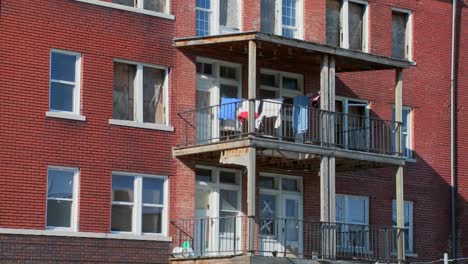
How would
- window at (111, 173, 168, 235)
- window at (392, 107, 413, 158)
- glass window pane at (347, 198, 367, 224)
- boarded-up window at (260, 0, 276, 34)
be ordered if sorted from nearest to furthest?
window at (111, 173, 168, 235) < boarded-up window at (260, 0, 276, 34) < glass window pane at (347, 198, 367, 224) < window at (392, 107, 413, 158)

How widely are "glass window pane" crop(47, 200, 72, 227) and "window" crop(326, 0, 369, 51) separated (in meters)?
10.00

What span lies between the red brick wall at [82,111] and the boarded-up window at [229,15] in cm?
199

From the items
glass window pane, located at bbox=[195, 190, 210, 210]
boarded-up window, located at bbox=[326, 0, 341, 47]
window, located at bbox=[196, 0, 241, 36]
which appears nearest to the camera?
glass window pane, located at bbox=[195, 190, 210, 210]

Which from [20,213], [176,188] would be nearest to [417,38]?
[176,188]

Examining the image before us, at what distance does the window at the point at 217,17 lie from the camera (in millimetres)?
31516

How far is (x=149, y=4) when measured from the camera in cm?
3056

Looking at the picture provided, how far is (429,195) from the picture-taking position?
35.8 metres

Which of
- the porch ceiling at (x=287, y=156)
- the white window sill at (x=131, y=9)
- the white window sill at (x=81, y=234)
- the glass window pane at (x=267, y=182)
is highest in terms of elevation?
the white window sill at (x=131, y=9)

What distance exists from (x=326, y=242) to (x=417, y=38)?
8900mm

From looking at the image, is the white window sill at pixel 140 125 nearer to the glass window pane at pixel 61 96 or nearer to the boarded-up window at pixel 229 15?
the glass window pane at pixel 61 96

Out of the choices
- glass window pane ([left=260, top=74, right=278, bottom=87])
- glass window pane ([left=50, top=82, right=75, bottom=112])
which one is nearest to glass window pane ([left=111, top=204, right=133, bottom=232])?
glass window pane ([left=50, top=82, right=75, bottom=112])

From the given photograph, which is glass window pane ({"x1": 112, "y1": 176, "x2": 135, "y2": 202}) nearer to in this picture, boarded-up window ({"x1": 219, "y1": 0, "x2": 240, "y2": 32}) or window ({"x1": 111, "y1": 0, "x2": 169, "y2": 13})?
window ({"x1": 111, "y1": 0, "x2": 169, "y2": 13})

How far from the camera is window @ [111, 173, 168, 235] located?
1153 inches

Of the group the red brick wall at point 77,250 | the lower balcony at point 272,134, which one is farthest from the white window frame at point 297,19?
the red brick wall at point 77,250
